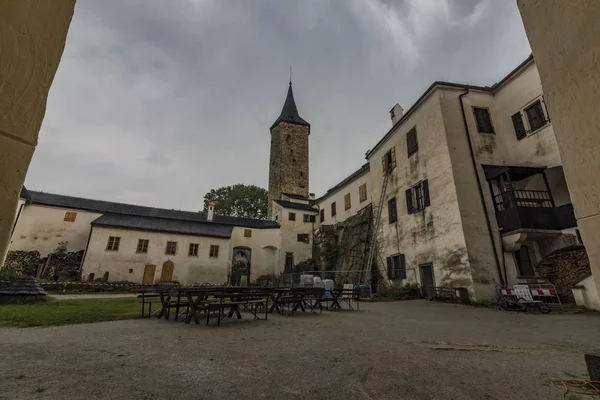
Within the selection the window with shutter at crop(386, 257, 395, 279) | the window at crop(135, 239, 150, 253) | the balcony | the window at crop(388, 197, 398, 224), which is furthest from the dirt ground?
Result: the window at crop(135, 239, 150, 253)

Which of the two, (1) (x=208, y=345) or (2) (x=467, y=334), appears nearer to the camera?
(1) (x=208, y=345)

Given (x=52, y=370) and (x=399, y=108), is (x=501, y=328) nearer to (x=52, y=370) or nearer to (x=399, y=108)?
(x=52, y=370)

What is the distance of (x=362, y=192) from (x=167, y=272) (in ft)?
54.5

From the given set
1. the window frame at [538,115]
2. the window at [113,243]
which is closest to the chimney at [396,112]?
the window frame at [538,115]

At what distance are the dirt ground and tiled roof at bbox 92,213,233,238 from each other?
60.9 feet

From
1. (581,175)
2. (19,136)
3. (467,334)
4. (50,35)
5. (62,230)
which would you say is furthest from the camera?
(62,230)

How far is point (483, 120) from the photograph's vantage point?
13.5 metres

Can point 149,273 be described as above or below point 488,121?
below

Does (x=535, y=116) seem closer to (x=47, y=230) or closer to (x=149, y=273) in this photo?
(x=149, y=273)

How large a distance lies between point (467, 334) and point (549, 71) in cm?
520

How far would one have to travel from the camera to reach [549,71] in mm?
1781

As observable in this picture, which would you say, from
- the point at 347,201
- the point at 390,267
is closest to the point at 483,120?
the point at 390,267

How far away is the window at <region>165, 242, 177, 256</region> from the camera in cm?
2242

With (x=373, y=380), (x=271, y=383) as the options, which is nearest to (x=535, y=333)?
(x=373, y=380)
